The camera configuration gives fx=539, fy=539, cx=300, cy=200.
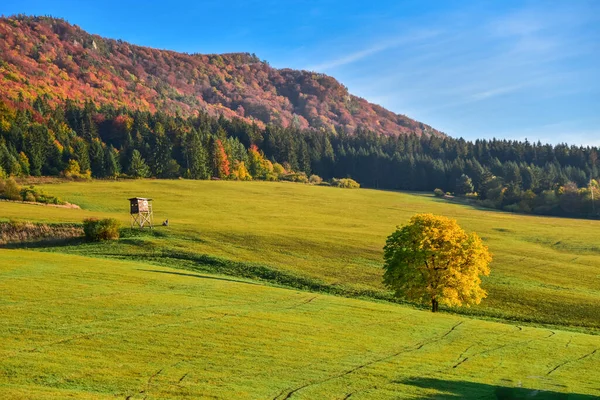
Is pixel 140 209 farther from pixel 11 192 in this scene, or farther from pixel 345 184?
pixel 345 184

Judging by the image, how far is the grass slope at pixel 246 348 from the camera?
20031 millimetres

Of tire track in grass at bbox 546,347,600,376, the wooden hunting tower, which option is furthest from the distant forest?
tire track in grass at bbox 546,347,600,376

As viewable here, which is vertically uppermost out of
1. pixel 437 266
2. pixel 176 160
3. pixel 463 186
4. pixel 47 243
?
pixel 176 160

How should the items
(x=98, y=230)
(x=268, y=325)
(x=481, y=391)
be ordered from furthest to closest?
(x=98, y=230) → (x=268, y=325) → (x=481, y=391)

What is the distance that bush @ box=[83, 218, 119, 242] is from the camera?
65812mm

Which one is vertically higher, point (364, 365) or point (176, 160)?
point (176, 160)

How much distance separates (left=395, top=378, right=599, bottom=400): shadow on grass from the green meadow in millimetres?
119

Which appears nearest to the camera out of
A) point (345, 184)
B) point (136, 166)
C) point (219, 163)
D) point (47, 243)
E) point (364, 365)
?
point (364, 365)

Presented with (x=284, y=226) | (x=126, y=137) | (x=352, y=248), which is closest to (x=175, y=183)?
(x=126, y=137)

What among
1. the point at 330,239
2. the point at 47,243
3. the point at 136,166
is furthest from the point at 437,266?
the point at 136,166

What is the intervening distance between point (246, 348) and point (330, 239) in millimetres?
50805

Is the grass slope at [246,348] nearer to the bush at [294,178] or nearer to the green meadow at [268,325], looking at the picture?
the green meadow at [268,325]

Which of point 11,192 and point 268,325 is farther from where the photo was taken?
point 11,192

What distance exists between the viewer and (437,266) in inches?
1875
